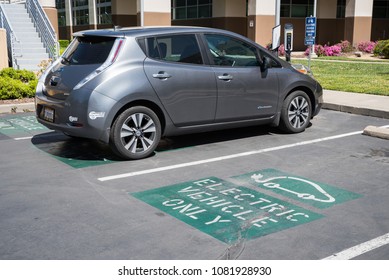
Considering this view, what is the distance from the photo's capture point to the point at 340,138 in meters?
8.57

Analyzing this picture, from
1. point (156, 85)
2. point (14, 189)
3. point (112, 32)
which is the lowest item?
point (14, 189)

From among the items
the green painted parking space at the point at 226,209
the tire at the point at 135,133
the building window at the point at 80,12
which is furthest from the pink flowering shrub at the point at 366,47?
the green painted parking space at the point at 226,209

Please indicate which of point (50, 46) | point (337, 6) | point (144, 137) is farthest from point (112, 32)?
point (337, 6)

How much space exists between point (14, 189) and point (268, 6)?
26655 mm

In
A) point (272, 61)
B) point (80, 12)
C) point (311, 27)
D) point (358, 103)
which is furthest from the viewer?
point (80, 12)

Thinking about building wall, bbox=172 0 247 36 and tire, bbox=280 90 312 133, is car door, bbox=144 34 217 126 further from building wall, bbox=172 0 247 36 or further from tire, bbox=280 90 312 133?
building wall, bbox=172 0 247 36

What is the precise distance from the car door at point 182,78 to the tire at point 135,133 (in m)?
0.32

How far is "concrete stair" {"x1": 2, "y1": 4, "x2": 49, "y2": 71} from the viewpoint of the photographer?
16.7 m

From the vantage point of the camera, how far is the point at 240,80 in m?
7.96

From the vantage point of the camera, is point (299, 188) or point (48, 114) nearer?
point (299, 188)

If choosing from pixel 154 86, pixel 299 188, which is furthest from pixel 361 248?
pixel 154 86

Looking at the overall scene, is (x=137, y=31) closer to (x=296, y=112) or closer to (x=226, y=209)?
(x=296, y=112)

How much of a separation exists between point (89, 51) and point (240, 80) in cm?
230

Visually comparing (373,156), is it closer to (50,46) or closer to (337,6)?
(50,46)
